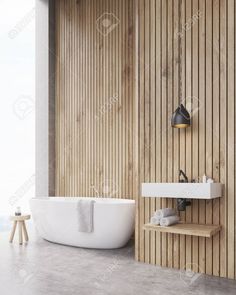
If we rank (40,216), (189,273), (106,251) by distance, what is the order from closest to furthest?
(189,273)
(106,251)
(40,216)

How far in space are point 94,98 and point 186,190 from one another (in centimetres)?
270

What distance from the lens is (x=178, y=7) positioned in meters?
3.40

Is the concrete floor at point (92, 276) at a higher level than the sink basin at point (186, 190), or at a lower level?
lower

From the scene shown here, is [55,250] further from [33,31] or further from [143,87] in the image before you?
[33,31]

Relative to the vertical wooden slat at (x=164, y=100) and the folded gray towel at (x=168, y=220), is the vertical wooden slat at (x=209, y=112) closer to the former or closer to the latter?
the folded gray towel at (x=168, y=220)

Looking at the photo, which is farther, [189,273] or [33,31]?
[33,31]

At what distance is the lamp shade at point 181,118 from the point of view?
3.16 meters

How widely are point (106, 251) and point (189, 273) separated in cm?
118

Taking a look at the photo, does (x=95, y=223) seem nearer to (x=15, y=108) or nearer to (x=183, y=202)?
(x=183, y=202)

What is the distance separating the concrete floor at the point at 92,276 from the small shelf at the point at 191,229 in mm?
427

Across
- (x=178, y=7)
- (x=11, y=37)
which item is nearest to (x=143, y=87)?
(x=178, y=7)

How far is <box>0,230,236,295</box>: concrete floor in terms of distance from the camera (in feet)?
8.84

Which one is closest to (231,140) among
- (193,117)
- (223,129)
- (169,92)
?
(223,129)

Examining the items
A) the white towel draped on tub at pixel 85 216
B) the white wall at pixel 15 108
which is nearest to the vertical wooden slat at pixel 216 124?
the white towel draped on tub at pixel 85 216
